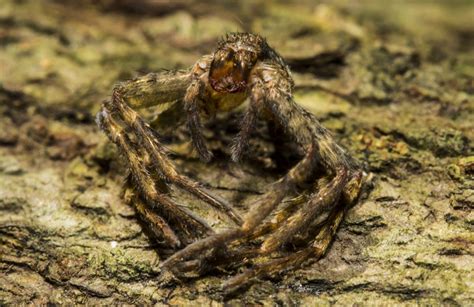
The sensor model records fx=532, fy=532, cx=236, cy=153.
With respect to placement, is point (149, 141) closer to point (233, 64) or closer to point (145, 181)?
point (145, 181)

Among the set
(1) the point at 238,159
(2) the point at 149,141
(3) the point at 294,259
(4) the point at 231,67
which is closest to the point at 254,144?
(1) the point at 238,159

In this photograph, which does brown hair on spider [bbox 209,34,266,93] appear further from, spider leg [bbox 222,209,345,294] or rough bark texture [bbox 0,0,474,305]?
spider leg [bbox 222,209,345,294]

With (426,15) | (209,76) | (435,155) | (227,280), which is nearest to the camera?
(227,280)

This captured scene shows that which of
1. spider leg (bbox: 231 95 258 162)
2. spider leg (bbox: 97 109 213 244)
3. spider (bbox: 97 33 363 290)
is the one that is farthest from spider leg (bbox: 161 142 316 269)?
spider leg (bbox: 231 95 258 162)

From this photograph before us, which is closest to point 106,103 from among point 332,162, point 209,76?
point 209,76

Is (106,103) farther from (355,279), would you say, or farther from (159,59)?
(355,279)

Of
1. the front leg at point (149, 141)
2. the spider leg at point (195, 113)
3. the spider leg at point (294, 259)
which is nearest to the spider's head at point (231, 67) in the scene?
the spider leg at point (195, 113)

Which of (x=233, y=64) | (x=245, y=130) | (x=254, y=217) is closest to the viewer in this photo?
(x=254, y=217)
